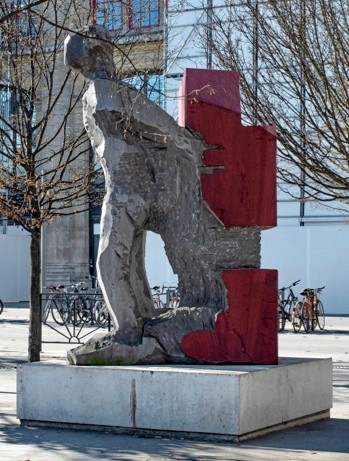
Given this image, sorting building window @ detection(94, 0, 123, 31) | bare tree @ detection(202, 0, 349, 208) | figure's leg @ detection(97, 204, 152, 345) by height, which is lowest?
figure's leg @ detection(97, 204, 152, 345)

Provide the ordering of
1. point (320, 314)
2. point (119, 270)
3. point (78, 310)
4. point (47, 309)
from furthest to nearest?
1. point (320, 314)
2. point (47, 309)
3. point (78, 310)
4. point (119, 270)

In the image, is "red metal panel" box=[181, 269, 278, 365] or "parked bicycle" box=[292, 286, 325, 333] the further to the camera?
"parked bicycle" box=[292, 286, 325, 333]

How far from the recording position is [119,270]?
34.7 feet

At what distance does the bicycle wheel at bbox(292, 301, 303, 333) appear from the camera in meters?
26.3

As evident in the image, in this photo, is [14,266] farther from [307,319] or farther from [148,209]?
[148,209]

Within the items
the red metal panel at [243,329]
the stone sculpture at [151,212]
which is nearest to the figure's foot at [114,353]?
the stone sculpture at [151,212]

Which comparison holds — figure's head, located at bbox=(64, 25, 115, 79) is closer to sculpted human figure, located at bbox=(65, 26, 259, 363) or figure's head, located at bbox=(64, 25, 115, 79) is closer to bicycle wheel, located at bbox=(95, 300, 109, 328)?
sculpted human figure, located at bbox=(65, 26, 259, 363)

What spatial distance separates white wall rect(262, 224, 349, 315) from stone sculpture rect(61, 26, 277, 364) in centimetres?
2344

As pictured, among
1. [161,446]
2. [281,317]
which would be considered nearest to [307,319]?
[281,317]

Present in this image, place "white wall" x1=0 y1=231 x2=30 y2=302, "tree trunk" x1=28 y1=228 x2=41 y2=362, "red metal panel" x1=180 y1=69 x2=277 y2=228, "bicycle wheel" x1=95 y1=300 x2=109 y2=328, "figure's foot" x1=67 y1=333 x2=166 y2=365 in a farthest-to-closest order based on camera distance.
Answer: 1. "white wall" x1=0 y1=231 x2=30 y2=302
2. "bicycle wheel" x1=95 y1=300 x2=109 y2=328
3. "tree trunk" x1=28 y1=228 x2=41 y2=362
4. "red metal panel" x1=180 y1=69 x2=277 y2=228
5. "figure's foot" x1=67 y1=333 x2=166 y2=365

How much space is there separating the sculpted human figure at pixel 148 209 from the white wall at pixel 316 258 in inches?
923

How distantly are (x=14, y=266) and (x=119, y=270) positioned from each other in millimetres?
32333

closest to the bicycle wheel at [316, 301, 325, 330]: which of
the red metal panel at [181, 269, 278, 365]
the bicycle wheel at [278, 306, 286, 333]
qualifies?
the bicycle wheel at [278, 306, 286, 333]

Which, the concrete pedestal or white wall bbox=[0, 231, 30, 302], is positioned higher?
white wall bbox=[0, 231, 30, 302]
